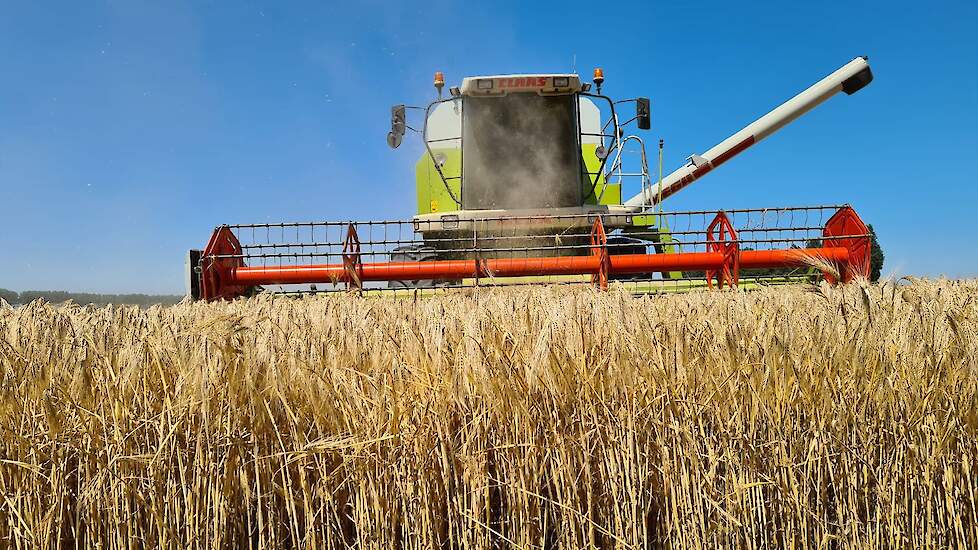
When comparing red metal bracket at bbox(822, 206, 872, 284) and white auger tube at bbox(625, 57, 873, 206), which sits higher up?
white auger tube at bbox(625, 57, 873, 206)

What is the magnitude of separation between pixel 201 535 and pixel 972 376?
6.04 feet

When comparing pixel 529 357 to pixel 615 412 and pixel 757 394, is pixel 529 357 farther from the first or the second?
pixel 757 394

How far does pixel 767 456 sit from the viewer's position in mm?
1502

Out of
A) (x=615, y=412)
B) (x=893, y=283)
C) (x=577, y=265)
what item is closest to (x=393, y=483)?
(x=615, y=412)

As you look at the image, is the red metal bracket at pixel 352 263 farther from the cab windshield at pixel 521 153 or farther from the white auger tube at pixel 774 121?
the white auger tube at pixel 774 121

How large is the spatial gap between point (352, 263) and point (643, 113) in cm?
340

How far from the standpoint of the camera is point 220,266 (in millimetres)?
5426

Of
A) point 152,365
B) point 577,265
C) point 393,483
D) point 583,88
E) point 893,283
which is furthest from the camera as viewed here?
point 583,88

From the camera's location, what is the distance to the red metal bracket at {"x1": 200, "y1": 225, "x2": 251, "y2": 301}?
522 cm

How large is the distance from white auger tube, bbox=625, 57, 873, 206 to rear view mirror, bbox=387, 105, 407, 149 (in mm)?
5191

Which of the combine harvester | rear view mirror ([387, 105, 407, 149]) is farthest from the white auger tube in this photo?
rear view mirror ([387, 105, 407, 149])

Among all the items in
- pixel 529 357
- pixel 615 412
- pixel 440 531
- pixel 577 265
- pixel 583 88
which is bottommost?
pixel 440 531

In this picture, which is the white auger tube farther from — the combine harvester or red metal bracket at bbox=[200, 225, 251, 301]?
red metal bracket at bbox=[200, 225, 251, 301]

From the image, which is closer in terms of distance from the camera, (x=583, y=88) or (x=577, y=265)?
(x=577, y=265)
